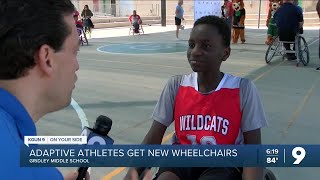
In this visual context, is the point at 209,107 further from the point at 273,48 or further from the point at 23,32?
the point at 273,48

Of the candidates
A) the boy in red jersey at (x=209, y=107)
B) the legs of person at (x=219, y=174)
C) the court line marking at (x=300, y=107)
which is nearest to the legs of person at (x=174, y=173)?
the boy in red jersey at (x=209, y=107)

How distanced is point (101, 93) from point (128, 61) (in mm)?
4474

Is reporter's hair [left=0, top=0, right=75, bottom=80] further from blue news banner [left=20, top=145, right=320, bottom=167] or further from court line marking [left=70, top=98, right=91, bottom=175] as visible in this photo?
court line marking [left=70, top=98, right=91, bottom=175]

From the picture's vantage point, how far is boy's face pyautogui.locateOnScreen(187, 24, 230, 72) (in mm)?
2420

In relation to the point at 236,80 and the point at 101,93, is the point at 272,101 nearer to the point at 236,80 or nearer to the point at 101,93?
the point at 101,93

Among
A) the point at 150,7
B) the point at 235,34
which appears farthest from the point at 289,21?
the point at 150,7

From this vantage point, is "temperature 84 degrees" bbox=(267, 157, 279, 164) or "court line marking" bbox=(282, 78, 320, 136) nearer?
"temperature 84 degrees" bbox=(267, 157, 279, 164)

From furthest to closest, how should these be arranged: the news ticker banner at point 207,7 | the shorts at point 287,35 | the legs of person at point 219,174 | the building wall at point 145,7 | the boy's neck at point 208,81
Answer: the building wall at point 145,7, the news ticker banner at point 207,7, the shorts at point 287,35, the boy's neck at point 208,81, the legs of person at point 219,174

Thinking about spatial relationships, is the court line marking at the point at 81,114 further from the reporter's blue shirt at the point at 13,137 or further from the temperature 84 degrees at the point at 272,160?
the reporter's blue shirt at the point at 13,137

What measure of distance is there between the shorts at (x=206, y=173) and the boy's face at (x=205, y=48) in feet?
1.97

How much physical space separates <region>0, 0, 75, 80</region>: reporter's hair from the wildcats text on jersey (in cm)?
Answer: 137

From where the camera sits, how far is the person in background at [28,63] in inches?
37.2

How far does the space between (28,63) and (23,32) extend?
8 centimetres

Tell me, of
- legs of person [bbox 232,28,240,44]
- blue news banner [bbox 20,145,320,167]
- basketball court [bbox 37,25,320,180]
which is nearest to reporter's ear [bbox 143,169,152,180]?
blue news banner [bbox 20,145,320,167]
